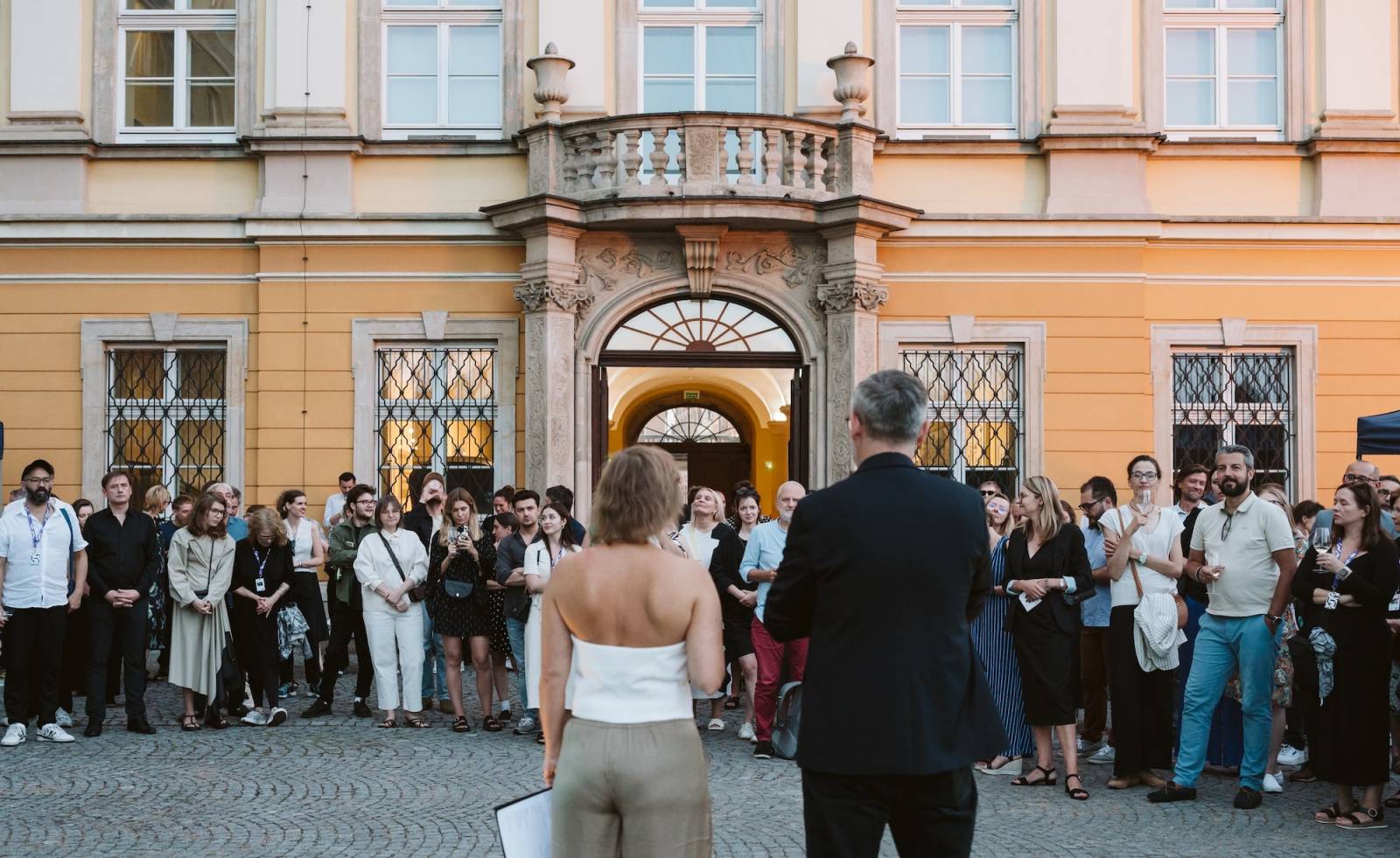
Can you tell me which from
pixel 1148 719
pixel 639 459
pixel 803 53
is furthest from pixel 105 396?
pixel 639 459

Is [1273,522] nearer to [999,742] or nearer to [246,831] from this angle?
[999,742]

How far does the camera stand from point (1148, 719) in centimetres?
830

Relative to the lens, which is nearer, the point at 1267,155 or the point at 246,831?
the point at 246,831

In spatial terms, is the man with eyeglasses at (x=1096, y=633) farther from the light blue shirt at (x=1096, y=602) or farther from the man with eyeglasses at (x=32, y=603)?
the man with eyeglasses at (x=32, y=603)

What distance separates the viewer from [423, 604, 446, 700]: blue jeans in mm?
11155

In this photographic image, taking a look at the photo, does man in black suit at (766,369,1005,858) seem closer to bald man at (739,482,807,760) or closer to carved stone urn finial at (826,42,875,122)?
bald man at (739,482,807,760)

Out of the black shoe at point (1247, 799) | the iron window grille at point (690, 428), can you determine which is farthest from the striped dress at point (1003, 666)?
the iron window grille at point (690, 428)

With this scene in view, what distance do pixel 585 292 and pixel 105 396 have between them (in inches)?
204

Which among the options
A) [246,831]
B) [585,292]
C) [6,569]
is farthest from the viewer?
[585,292]

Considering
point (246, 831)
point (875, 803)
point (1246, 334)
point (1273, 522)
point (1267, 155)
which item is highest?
point (1267, 155)

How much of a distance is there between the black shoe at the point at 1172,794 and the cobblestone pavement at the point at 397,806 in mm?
65

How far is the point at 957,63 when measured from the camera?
1574 cm

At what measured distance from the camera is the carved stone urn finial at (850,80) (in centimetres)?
1480

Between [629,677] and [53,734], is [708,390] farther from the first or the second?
[629,677]
